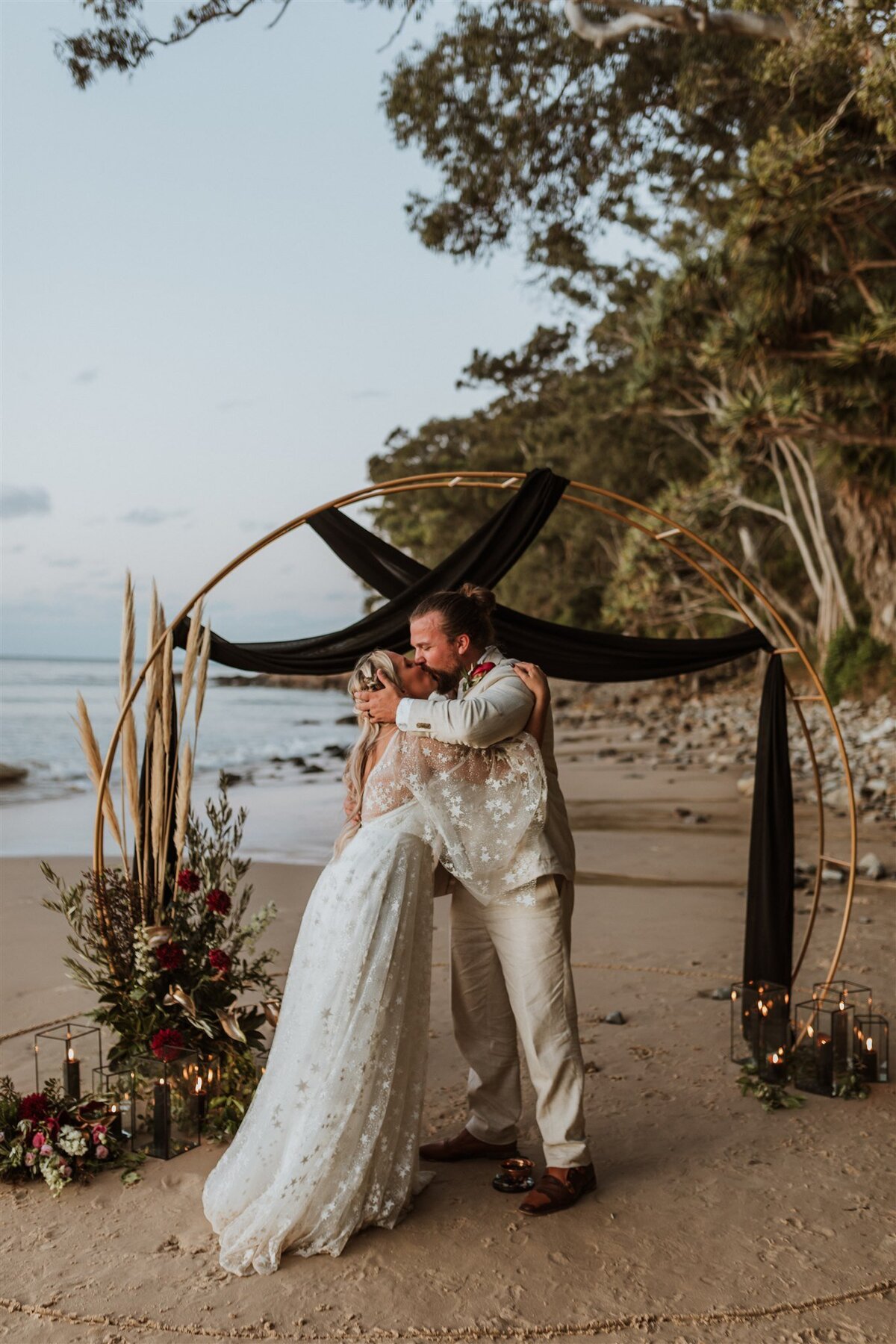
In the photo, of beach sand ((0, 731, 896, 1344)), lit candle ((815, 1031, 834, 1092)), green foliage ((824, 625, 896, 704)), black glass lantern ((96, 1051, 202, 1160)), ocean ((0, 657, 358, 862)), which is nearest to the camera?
beach sand ((0, 731, 896, 1344))

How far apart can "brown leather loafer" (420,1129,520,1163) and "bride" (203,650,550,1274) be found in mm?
381

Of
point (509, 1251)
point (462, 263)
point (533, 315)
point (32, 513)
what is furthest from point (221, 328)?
point (509, 1251)

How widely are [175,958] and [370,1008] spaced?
103 centimetres

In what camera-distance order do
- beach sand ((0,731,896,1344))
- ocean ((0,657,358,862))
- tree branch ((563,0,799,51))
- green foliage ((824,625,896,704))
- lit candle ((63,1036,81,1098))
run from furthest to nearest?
green foliage ((824,625,896,704)) < ocean ((0,657,358,862)) < tree branch ((563,0,799,51)) < lit candle ((63,1036,81,1098)) < beach sand ((0,731,896,1344))

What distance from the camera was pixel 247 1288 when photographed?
110 inches

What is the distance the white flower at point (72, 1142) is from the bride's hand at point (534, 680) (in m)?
2.03

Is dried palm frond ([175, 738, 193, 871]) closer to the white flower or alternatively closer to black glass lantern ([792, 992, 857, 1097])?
the white flower

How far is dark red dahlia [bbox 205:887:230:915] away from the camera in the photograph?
385 centimetres

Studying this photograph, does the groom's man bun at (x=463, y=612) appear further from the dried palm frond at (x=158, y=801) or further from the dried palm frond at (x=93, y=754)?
the dried palm frond at (x=93, y=754)

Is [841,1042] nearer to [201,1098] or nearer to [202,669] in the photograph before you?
[201,1098]

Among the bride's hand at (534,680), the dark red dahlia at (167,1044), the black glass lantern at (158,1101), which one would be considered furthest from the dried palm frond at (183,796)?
the bride's hand at (534,680)

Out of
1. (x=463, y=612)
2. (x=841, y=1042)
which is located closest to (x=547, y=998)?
(x=463, y=612)

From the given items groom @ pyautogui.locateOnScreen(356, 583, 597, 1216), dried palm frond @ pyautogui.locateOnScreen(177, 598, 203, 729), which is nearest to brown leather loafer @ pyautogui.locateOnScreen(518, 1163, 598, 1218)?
groom @ pyautogui.locateOnScreen(356, 583, 597, 1216)

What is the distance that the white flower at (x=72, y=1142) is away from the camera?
345 cm
